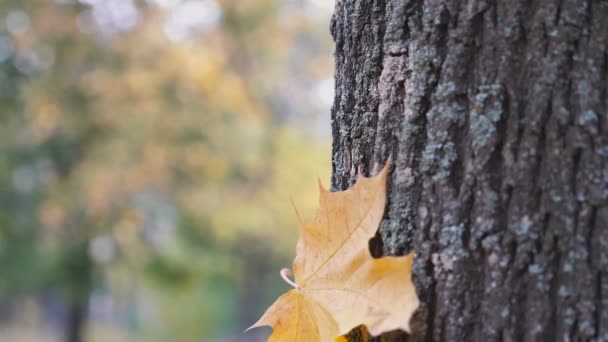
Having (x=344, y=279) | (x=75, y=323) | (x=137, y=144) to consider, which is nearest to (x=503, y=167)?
(x=344, y=279)

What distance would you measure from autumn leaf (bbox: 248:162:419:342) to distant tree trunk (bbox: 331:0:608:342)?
0.09 meters

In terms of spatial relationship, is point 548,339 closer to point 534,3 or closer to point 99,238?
point 534,3

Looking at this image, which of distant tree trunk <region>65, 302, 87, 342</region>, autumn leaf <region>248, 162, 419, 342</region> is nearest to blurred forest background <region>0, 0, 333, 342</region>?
distant tree trunk <region>65, 302, 87, 342</region>

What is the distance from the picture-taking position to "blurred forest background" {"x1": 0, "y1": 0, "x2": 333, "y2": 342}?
637cm

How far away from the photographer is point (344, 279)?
890mm

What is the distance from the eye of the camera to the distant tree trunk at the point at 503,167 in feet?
2.58

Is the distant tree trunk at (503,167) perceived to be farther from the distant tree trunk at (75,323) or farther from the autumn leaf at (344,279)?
the distant tree trunk at (75,323)

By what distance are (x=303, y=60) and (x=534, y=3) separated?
1055 centimetres

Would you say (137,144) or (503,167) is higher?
(137,144)

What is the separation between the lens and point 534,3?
2.70ft

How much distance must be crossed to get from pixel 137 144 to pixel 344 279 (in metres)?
6.01

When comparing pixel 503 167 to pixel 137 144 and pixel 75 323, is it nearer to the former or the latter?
pixel 137 144

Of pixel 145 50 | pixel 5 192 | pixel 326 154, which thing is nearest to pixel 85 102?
pixel 145 50

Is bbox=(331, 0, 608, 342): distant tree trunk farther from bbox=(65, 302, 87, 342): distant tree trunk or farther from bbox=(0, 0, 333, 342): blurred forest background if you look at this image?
bbox=(65, 302, 87, 342): distant tree trunk
